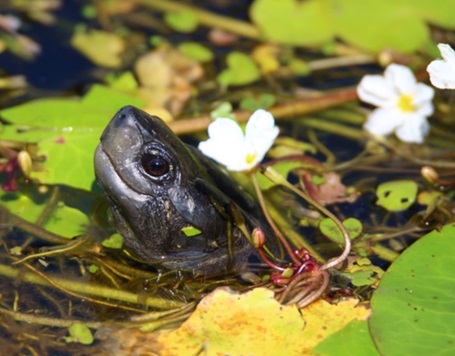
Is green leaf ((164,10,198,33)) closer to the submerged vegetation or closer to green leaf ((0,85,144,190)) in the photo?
the submerged vegetation

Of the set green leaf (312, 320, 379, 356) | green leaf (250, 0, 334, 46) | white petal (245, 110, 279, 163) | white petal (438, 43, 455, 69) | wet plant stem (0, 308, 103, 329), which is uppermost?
white petal (438, 43, 455, 69)

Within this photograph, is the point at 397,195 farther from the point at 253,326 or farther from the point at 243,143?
the point at 253,326

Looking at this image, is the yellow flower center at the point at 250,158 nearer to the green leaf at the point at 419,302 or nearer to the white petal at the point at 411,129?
the green leaf at the point at 419,302

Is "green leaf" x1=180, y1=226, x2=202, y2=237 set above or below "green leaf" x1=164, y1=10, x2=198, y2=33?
above

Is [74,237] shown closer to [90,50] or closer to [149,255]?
[149,255]

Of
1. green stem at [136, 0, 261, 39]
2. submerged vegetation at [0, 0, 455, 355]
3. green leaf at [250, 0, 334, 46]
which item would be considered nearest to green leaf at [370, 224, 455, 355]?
submerged vegetation at [0, 0, 455, 355]

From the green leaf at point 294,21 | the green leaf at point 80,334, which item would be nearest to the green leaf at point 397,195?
the green leaf at point 294,21
